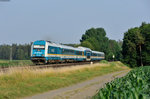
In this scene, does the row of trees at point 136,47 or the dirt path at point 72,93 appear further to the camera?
the row of trees at point 136,47

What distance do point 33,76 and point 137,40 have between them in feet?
177

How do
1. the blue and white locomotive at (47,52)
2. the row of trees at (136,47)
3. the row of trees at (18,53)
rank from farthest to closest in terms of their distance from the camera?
1. the row of trees at (18,53)
2. the row of trees at (136,47)
3. the blue and white locomotive at (47,52)

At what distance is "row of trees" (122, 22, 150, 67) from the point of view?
65.9m

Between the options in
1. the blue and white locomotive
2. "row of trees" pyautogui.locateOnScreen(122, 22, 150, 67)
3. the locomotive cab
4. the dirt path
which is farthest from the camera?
"row of trees" pyautogui.locateOnScreen(122, 22, 150, 67)

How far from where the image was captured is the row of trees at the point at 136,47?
65.9 meters

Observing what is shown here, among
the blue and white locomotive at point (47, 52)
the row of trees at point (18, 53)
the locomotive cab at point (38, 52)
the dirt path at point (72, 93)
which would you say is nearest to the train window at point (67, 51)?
the blue and white locomotive at point (47, 52)

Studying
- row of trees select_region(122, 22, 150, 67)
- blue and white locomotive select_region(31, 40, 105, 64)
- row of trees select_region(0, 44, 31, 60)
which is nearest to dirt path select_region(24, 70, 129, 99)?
blue and white locomotive select_region(31, 40, 105, 64)

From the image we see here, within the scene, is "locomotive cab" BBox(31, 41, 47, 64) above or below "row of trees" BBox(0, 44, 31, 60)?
below

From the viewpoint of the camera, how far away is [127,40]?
67.8 metres

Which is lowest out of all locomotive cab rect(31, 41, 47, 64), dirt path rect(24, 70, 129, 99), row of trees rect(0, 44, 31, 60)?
dirt path rect(24, 70, 129, 99)

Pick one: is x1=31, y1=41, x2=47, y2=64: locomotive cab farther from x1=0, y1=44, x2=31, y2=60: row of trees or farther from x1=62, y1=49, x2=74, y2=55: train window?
x1=0, y1=44, x2=31, y2=60: row of trees

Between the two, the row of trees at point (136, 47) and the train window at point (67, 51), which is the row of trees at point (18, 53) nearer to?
the row of trees at point (136, 47)

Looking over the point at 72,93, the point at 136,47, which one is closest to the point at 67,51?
the point at 72,93

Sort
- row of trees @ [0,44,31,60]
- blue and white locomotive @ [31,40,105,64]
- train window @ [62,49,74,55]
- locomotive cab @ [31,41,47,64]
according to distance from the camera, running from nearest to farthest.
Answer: locomotive cab @ [31,41,47,64], blue and white locomotive @ [31,40,105,64], train window @ [62,49,74,55], row of trees @ [0,44,31,60]
